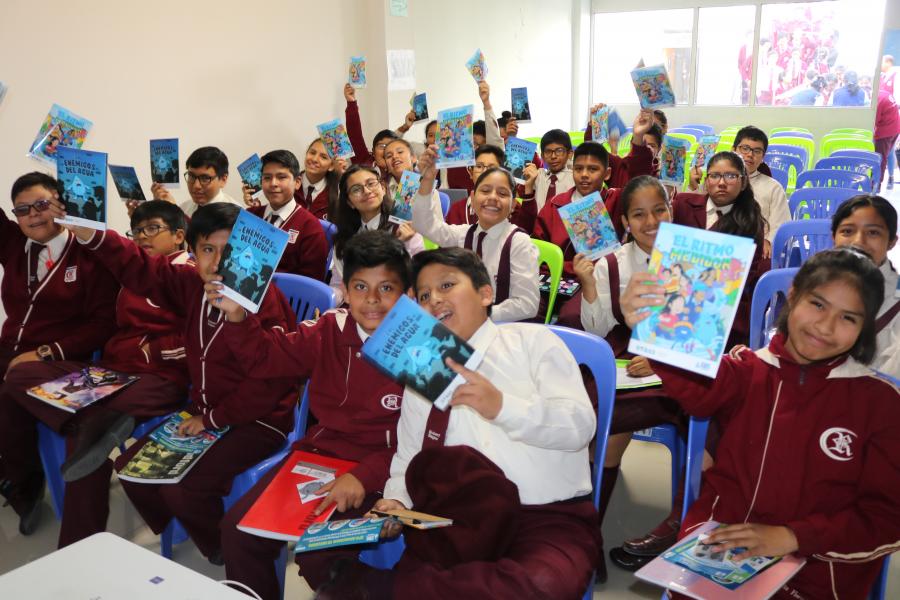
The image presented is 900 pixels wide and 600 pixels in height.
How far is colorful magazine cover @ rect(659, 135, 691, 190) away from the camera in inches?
143

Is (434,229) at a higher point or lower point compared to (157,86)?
lower

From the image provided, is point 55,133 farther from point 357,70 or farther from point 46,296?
point 357,70

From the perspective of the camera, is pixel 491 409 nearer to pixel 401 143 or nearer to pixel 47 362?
pixel 47 362

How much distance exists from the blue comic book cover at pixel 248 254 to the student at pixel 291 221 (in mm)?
1522

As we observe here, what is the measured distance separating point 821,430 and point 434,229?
191 cm

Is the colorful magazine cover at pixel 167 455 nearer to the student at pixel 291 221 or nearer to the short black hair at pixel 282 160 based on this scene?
the student at pixel 291 221

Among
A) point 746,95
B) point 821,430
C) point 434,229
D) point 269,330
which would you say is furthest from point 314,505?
point 746,95

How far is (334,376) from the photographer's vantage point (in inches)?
76.4

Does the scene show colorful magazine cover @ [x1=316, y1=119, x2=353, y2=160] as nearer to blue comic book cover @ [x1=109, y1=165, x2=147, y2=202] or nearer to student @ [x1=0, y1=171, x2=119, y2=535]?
blue comic book cover @ [x1=109, y1=165, x2=147, y2=202]

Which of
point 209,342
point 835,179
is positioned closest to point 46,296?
point 209,342

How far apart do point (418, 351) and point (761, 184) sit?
3386mm

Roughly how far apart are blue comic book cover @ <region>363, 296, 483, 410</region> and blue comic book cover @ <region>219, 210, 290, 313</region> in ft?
1.72

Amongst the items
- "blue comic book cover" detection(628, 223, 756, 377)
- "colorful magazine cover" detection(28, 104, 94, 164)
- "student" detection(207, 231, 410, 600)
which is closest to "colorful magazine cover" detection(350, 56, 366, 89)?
"colorful magazine cover" detection(28, 104, 94, 164)

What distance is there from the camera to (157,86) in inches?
176
